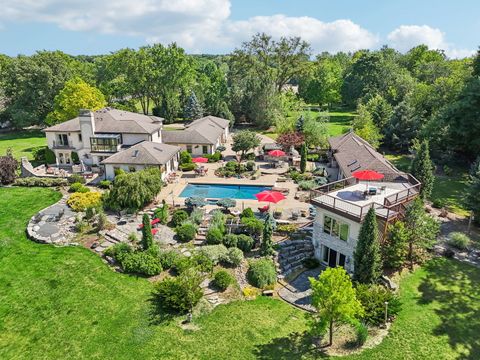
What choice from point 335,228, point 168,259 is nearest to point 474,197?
point 335,228

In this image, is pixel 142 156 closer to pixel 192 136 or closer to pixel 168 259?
pixel 192 136

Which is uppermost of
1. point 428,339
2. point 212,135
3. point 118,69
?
point 118,69

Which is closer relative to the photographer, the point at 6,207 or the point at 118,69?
the point at 6,207

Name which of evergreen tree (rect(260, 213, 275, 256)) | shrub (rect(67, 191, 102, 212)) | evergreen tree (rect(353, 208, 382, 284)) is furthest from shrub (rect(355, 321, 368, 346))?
shrub (rect(67, 191, 102, 212))

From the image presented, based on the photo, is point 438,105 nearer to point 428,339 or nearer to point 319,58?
point 319,58

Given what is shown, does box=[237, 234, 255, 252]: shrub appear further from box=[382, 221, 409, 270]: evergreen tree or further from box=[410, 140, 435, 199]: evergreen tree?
box=[410, 140, 435, 199]: evergreen tree

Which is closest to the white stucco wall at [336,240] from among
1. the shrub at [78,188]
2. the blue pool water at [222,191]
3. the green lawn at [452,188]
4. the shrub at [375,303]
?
the shrub at [375,303]

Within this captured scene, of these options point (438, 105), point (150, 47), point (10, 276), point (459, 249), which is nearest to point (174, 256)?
point (10, 276)
